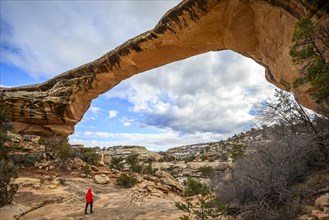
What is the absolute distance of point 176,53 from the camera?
13227mm

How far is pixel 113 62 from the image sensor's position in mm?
14828

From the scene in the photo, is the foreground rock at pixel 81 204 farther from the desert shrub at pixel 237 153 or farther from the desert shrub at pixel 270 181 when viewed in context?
the desert shrub at pixel 237 153

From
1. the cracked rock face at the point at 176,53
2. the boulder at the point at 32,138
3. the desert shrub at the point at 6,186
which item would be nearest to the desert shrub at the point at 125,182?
the desert shrub at the point at 6,186

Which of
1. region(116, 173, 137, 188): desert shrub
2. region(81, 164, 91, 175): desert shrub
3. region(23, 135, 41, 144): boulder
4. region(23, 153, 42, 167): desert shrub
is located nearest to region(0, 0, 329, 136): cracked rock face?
region(23, 135, 41, 144): boulder

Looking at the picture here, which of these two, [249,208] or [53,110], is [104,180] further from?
[249,208]

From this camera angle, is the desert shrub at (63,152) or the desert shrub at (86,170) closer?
the desert shrub at (86,170)

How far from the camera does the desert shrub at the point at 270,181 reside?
4.70 metres

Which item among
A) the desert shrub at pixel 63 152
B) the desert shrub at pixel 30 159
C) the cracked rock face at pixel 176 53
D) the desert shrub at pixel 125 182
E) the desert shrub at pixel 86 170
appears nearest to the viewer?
the cracked rock face at pixel 176 53

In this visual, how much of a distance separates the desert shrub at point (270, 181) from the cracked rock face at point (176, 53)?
1992 millimetres

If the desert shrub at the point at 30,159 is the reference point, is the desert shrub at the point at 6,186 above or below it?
below

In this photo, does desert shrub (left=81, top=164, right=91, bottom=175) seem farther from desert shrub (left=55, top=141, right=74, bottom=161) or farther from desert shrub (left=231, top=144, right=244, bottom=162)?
desert shrub (left=231, top=144, right=244, bottom=162)

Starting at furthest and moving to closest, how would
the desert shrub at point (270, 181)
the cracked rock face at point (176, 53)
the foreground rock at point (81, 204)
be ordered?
1. the cracked rock face at point (176, 53)
2. the foreground rock at point (81, 204)
3. the desert shrub at point (270, 181)

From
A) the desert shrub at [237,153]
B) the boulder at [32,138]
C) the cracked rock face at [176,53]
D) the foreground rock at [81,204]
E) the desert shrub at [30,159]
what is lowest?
the foreground rock at [81,204]

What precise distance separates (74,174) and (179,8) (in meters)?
11.3
